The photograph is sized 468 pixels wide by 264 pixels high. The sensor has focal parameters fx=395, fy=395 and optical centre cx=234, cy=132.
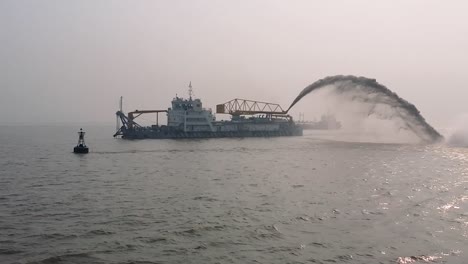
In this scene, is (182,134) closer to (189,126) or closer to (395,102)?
(189,126)

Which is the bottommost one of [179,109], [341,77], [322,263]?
[322,263]

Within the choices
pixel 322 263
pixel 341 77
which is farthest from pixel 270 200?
pixel 341 77

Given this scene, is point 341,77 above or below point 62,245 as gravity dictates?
above

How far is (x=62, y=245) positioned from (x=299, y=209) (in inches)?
614

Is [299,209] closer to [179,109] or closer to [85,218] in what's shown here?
[85,218]

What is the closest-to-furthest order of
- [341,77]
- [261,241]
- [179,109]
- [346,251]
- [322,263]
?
Answer: [322,263]
[346,251]
[261,241]
[341,77]
[179,109]

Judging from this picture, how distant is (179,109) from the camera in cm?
12150

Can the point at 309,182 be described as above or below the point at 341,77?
below

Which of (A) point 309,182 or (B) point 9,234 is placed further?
(A) point 309,182

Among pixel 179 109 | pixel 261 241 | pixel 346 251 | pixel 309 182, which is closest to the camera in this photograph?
pixel 346 251

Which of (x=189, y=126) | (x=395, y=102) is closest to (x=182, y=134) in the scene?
(x=189, y=126)

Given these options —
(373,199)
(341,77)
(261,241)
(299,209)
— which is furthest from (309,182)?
(341,77)

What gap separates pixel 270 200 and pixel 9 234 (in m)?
18.1

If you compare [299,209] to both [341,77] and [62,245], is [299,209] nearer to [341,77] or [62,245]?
[62,245]
